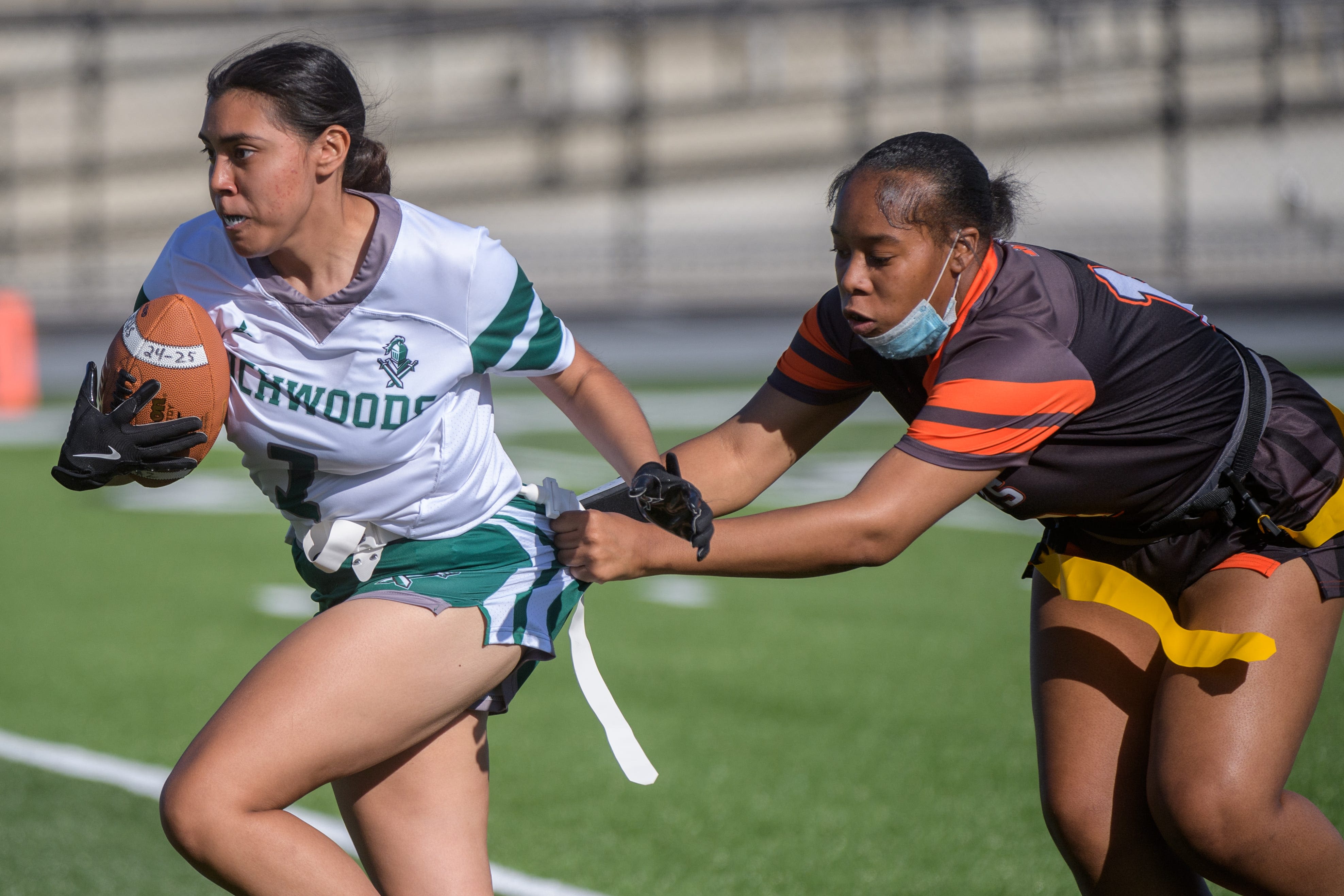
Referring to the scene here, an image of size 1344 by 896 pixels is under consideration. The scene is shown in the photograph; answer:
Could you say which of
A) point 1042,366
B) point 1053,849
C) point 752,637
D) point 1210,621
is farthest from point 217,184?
point 752,637

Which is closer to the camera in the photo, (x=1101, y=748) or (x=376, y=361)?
(x=376, y=361)

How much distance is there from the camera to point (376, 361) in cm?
267

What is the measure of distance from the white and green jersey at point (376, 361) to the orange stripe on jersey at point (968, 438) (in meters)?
0.79

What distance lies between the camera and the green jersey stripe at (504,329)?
9.16 feet

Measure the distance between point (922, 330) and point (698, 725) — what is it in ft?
10.2

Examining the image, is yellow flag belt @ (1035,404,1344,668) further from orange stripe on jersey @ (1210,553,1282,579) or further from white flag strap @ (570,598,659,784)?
white flag strap @ (570,598,659,784)

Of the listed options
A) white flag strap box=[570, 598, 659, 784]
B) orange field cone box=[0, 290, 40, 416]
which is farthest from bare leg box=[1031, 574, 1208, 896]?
orange field cone box=[0, 290, 40, 416]

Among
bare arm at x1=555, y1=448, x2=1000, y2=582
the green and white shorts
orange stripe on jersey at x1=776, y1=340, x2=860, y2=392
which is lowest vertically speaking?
the green and white shorts

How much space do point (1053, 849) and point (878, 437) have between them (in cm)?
770

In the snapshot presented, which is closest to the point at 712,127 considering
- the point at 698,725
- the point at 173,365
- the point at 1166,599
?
the point at 698,725

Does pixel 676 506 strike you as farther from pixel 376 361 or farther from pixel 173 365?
pixel 173 365

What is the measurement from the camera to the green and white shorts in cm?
273

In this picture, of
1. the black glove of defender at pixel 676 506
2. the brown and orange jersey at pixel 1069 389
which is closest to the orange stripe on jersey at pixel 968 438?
the brown and orange jersey at pixel 1069 389

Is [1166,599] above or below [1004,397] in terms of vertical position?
below
